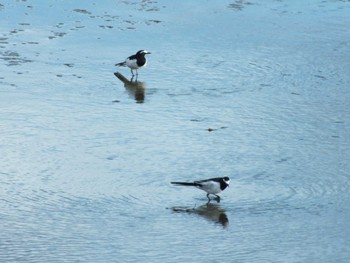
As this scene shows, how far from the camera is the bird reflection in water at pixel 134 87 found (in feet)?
55.6

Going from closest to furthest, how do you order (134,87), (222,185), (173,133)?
(222,185), (173,133), (134,87)

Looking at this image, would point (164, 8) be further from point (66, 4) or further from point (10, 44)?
point (10, 44)

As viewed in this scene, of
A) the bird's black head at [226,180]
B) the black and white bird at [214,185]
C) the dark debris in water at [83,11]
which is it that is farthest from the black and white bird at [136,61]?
the bird's black head at [226,180]

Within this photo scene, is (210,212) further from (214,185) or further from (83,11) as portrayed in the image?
(83,11)

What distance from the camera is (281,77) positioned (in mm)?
18000

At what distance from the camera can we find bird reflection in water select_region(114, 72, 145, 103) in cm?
1694

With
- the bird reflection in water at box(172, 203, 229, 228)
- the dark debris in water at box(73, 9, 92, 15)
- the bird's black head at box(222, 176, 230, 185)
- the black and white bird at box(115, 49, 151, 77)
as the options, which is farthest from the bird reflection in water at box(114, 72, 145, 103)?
the bird reflection in water at box(172, 203, 229, 228)

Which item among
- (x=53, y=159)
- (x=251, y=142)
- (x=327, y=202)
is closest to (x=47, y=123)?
(x=53, y=159)

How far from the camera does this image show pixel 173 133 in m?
14.7

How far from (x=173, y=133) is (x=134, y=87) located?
3195 millimetres

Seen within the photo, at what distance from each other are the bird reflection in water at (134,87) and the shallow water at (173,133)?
37 millimetres

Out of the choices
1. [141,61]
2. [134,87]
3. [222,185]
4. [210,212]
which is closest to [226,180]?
[222,185]

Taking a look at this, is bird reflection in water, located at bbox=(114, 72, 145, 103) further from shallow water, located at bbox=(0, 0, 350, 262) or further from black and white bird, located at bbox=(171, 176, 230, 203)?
black and white bird, located at bbox=(171, 176, 230, 203)

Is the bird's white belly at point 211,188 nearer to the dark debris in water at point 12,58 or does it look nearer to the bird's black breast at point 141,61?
the bird's black breast at point 141,61
